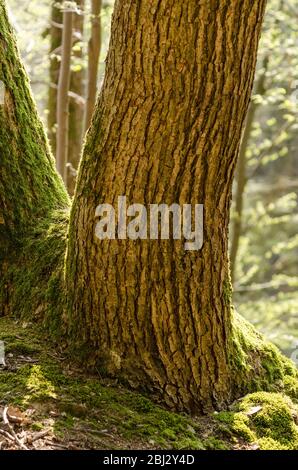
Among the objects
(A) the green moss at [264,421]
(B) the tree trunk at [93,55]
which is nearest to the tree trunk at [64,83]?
(B) the tree trunk at [93,55]

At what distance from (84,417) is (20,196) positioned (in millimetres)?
1628

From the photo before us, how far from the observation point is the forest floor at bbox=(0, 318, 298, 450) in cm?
304

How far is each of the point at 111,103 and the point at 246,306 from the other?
888cm

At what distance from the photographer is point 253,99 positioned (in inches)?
352

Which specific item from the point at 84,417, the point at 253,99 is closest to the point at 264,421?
the point at 84,417

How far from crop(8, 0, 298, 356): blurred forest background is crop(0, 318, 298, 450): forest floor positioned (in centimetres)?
236

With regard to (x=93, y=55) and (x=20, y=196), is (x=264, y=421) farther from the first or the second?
(x=93, y=55)

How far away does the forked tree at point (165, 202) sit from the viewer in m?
3.05

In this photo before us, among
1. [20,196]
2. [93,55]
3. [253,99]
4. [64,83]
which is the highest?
[253,99]

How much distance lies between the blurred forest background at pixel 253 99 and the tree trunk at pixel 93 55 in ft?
0.03

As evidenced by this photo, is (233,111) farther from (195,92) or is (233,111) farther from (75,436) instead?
(75,436)

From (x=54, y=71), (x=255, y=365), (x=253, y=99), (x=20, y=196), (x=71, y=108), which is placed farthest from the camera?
(x=253, y=99)

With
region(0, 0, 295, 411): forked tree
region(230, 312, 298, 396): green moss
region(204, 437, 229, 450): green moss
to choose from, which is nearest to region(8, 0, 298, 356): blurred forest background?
region(230, 312, 298, 396): green moss

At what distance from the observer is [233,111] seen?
3.18 m
